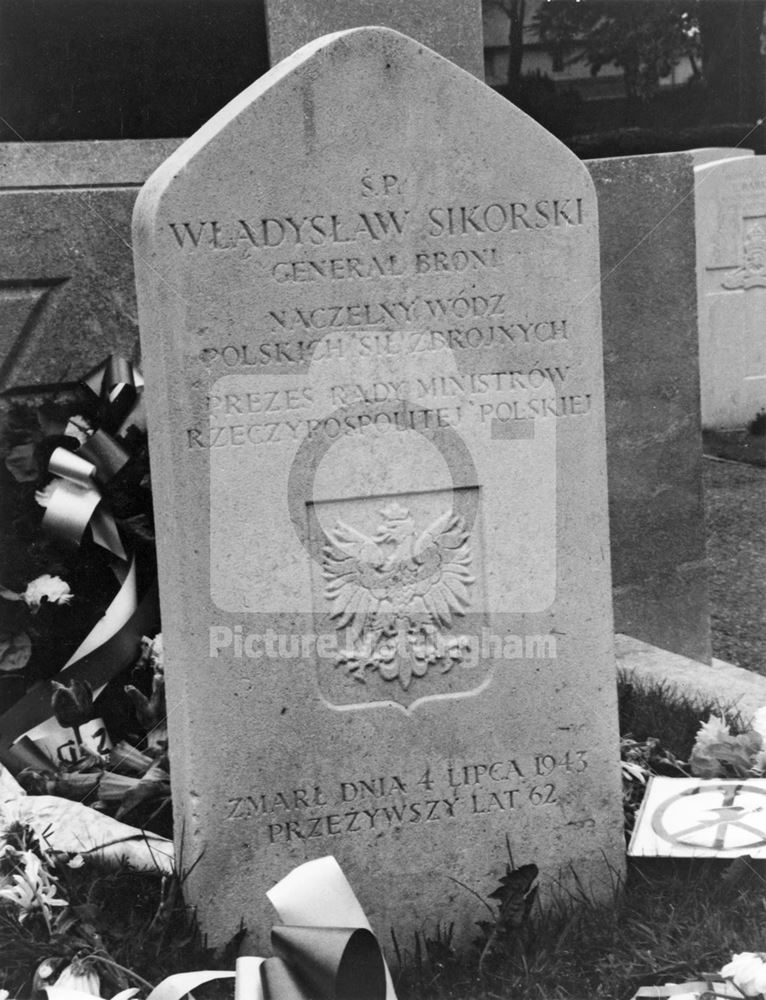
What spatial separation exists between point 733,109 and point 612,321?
3.83m

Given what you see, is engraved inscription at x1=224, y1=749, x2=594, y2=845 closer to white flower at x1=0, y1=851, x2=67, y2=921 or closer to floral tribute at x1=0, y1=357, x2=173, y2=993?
white flower at x1=0, y1=851, x2=67, y2=921

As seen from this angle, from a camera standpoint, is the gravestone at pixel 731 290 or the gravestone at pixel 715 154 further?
the gravestone at pixel 731 290

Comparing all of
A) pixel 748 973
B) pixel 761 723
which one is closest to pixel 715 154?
pixel 761 723

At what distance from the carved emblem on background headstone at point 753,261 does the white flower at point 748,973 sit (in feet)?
24.0

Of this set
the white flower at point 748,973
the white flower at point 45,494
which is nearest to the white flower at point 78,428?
the white flower at point 45,494

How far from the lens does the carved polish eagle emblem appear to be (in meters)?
2.88

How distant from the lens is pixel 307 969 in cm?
257

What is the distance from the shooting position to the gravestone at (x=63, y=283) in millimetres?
4004

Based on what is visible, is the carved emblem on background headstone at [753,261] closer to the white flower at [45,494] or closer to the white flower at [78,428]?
the white flower at [78,428]

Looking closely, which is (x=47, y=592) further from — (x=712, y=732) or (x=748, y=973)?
(x=748, y=973)

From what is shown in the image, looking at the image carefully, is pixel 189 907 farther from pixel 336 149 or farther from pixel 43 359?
pixel 43 359

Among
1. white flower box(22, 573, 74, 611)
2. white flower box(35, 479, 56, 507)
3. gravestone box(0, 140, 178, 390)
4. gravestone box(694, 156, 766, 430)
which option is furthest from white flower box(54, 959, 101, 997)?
gravestone box(694, 156, 766, 430)

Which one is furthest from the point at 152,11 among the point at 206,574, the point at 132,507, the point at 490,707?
the point at 490,707

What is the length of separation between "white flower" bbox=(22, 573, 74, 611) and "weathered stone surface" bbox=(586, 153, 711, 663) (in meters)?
2.14
